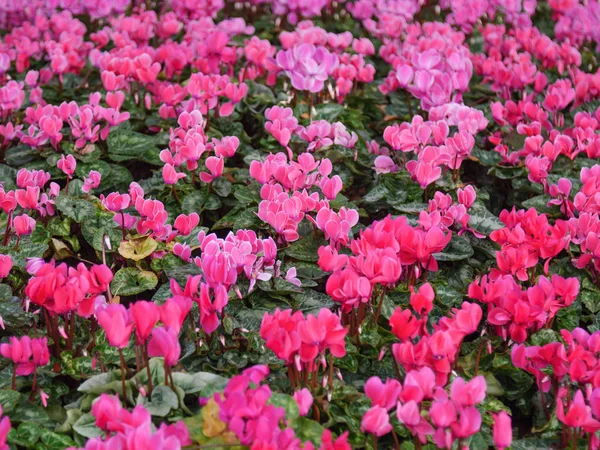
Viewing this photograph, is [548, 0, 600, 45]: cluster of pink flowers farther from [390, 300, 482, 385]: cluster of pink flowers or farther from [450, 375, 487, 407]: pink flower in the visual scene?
[450, 375, 487, 407]: pink flower

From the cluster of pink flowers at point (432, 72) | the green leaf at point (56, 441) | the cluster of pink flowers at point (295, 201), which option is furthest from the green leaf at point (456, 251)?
the green leaf at point (56, 441)

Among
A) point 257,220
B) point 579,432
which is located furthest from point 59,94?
point 579,432

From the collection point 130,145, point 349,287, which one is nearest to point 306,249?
point 349,287

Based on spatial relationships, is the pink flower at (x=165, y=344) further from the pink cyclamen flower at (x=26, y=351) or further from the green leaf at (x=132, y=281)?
the green leaf at (x=132, y=281)

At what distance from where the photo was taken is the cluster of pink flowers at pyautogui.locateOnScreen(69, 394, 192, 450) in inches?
65.9

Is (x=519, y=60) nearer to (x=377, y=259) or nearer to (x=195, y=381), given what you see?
(x=377, y=259)

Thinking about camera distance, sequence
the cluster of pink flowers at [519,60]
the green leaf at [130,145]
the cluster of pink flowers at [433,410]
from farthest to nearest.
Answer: the cluster of pink flowers at [519,60]
the green leaf at [130,145]
the cluster of pink flowers at [433,410]

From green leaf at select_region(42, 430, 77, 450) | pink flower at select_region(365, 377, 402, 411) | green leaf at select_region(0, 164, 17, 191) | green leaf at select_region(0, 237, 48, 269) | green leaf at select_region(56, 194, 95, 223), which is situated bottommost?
green leaf at select_region(0, 164, 17, 191)

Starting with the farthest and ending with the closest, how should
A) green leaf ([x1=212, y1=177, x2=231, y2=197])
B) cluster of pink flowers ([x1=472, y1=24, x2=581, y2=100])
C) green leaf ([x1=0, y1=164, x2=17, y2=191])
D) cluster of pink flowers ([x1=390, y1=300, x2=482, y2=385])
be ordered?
cluster of pink flowers ([x1=472, y1=24, x2=581, y2=100]) → green leaf ([x1=0, y1=164, x2=17, y2=191]) → green leaf ([x1=212, y1=177, x2=231, y2=197]) → cluster of pink flowers ([x1=390, y1=300, x2=482, y2=385])

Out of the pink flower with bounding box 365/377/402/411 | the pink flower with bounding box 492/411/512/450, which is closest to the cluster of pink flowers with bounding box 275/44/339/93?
the pink flower with bounding box 365/377/402/411

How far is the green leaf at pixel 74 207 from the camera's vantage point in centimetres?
299

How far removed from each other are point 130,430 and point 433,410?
68 cm

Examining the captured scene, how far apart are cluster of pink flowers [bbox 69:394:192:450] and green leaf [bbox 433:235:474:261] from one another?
1.30 m

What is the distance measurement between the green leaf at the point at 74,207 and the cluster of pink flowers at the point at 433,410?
5.14 ft
